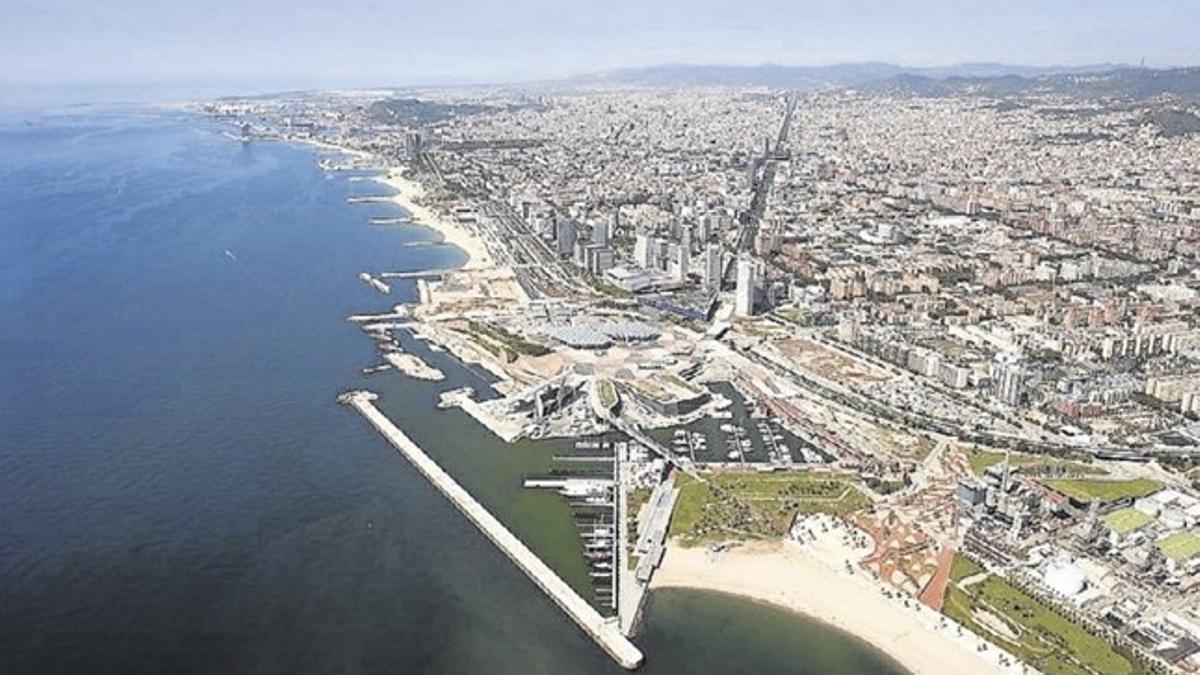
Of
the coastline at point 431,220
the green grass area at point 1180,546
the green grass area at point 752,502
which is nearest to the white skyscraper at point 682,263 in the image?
the coastline at point 431,220

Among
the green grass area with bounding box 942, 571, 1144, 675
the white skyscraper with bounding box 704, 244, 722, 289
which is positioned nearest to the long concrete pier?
the green grass area with bounding box 942, 571, 1144, 675

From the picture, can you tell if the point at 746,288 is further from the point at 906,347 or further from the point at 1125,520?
the point at 1125,520

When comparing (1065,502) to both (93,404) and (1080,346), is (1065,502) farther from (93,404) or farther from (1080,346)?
(93,404)

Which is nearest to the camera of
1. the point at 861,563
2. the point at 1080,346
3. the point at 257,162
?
the point at 861,563

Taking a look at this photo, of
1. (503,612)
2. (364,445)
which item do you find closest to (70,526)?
(364,445)

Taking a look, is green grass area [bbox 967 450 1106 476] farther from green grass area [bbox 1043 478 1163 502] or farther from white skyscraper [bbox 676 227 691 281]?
white skyscraper [bbox 676 227 691 281]

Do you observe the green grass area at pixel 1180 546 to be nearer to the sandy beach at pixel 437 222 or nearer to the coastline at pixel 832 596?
the coastline at pixel 832 596

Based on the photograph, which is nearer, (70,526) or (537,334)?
(70,526)

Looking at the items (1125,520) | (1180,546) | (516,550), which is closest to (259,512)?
(516,550)
